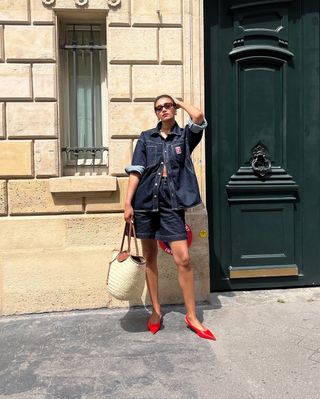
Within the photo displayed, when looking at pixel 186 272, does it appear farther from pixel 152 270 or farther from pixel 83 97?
pixel 83 97

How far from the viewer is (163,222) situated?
3.84 meters

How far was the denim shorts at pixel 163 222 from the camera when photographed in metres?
3.80

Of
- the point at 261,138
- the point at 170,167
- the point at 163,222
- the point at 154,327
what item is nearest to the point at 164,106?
the point at 170,167

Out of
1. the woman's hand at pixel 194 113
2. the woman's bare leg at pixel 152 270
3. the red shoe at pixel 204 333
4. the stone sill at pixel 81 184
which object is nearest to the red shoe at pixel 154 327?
the woman's bare leg at pixel 152 270

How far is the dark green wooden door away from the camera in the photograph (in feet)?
15.8

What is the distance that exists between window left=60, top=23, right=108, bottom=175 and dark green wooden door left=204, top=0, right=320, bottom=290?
1152 millimetres

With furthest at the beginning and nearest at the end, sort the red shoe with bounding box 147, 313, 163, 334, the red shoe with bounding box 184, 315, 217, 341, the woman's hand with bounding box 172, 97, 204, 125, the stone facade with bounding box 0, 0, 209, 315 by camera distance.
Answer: the stone facade with bounding box 0, 0, 209, 315 < the red shoe with bounding box 147, 313, 163, 334 < the red shoe with bounding box 184, 315, 217, 341 < the woman's hand with bounding box 172, 97, 204, 125

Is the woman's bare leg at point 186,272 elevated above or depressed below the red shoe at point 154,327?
above

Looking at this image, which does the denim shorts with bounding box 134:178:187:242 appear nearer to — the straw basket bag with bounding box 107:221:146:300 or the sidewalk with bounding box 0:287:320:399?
the straw basket bag with bounding box 107:221:146:300

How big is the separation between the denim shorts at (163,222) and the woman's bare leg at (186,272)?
Result: 7 centimetres

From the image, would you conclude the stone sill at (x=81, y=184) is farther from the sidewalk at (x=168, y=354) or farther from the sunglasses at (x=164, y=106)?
the sidewalk at (x=168, y=354)

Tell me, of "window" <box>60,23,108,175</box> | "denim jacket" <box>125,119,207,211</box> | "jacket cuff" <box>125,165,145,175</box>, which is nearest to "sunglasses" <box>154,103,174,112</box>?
"denim jacket" <box>125,119,207,211</box>

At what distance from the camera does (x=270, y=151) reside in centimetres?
491

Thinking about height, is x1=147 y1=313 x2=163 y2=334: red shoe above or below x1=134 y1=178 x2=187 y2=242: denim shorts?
below
